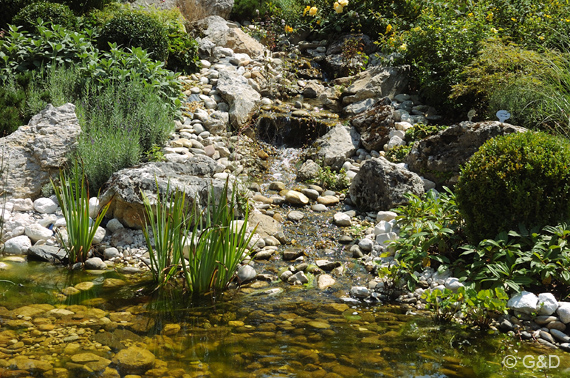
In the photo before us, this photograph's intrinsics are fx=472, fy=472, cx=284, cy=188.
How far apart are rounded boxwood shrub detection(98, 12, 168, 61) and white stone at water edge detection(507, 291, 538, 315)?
7.07 m

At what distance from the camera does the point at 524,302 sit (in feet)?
13.1

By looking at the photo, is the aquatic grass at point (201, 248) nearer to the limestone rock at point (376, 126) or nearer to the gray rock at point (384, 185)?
the gray rock at point (384, 185)

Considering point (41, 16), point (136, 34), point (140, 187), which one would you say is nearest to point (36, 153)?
point (140, 187)

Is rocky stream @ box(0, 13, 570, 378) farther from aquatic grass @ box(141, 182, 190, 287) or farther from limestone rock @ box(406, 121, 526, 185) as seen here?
aquatic grass @ box(141, 182, 190, 287)

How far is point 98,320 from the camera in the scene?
372 centimetres

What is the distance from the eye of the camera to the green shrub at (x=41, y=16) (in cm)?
860

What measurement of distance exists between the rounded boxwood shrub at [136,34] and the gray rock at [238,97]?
1273 mm

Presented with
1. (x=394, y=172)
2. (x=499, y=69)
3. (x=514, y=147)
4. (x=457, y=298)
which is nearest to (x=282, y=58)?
(x=499, y=69)

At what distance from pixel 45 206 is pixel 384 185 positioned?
14.1 feet

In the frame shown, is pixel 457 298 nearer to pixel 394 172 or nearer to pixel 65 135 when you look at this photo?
pixel 394 172

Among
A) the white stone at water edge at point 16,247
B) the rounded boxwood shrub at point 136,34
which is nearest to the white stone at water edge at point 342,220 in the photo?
the white stone at water edge at point 16,247

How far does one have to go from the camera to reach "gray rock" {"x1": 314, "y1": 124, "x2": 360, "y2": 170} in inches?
305

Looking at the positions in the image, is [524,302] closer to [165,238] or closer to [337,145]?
[165,238]

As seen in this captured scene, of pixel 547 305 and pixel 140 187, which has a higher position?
pixel 140 187
